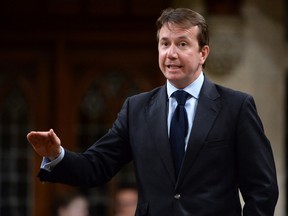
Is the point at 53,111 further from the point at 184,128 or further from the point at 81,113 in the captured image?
the point at 184,128

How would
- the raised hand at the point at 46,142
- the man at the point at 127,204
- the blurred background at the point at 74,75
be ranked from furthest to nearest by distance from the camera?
the blurred background at the point at 74,75
the man at the point at 127,204
the raised hand at the point at 46,142

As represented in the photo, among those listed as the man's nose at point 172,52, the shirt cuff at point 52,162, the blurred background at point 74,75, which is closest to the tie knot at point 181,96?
the man's nose at point 172,52

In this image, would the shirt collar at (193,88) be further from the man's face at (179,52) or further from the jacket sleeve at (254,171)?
the jacket sleeve at (254,171)

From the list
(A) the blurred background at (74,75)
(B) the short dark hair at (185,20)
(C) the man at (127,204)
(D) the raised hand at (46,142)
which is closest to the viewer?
(D) the raised hand at (46,142)

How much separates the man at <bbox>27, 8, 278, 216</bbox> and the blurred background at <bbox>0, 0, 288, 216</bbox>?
4.01 m

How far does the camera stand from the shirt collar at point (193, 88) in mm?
4496

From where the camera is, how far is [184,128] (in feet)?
14.6

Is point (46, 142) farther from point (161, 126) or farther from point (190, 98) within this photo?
point (190, 98)

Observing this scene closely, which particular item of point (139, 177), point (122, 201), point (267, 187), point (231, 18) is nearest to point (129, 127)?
point (139, 177)

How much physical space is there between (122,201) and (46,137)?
8.52 ft

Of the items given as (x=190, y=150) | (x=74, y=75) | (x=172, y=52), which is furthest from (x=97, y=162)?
(x=74, y=75)

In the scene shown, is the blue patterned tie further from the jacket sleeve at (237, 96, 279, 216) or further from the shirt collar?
the jacket sleeve at (237, 96, 279, 216)

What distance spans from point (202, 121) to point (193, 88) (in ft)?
0.48

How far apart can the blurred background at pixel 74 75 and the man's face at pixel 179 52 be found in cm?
406
